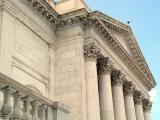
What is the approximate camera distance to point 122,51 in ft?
99.0

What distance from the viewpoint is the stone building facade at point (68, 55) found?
21141 millimetres

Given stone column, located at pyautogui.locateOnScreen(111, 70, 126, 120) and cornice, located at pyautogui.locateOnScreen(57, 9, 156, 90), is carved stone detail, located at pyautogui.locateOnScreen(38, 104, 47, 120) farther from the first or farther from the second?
stone column, located at pyautogui.locateOnScreen(111, 70, 126, 120)

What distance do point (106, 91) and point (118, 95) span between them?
299cm

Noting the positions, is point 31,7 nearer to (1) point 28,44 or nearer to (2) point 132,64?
(1) point 28,44

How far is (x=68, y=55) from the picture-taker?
24906mm

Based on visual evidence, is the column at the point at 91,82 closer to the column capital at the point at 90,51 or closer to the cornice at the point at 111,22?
the column capital at the point at 90,51

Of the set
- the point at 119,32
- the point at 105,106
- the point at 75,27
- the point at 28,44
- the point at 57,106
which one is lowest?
the point at 57,106

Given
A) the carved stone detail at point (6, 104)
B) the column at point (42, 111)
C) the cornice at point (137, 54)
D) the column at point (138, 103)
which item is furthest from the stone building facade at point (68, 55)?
the carved stone detail at point (6, 104)

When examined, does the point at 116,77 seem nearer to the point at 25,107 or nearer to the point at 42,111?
the point at 42,111

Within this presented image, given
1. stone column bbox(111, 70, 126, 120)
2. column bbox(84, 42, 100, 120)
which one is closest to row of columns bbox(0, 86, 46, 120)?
column bbox(84, 42, 100, 120)

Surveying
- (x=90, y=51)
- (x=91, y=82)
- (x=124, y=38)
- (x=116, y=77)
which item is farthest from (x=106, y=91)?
(x=124, y=38)

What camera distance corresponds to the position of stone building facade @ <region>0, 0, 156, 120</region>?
69.4 ft

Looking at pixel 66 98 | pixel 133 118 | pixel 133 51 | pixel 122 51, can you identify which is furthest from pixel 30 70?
pixel 133 51

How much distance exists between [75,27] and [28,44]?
4.31 meters
